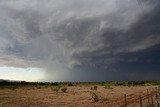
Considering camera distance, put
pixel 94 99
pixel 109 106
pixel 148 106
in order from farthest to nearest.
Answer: pixel 94 99 → pixel 109 106 → pixel 148 106

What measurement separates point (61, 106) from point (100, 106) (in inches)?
227

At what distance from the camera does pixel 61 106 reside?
42.5m

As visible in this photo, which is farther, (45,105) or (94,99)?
(94,99)

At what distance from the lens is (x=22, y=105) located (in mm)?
41531

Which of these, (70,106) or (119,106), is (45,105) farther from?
(119,106)

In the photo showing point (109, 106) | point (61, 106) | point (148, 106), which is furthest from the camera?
point (61, 106)

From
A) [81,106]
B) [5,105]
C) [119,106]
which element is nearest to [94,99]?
[81,106]

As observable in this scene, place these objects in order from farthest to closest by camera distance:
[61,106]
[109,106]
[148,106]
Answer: [61,106] < [109,106] < [148,106]

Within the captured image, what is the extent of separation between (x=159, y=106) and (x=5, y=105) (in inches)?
822

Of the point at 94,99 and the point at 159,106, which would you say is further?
the point at 94,99

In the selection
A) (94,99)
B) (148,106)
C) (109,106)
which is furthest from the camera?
(94,99)

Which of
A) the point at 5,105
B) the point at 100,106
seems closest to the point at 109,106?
the point at 100,106

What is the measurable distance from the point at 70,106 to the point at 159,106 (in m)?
12.5

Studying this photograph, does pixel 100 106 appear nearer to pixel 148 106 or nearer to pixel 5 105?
pixel 148 106
